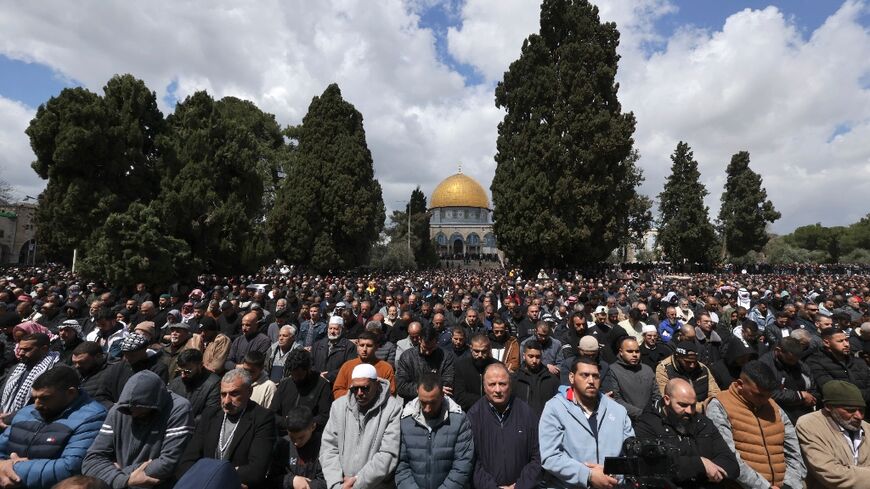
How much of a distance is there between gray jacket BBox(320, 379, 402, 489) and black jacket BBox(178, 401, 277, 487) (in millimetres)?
371

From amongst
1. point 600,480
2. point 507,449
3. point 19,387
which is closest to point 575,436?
point 600,480

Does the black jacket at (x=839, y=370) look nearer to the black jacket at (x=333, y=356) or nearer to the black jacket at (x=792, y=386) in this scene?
the black jacket at (x=792, y=386)

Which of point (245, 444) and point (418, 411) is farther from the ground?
point (418, 411)

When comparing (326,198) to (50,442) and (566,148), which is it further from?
(50,442)

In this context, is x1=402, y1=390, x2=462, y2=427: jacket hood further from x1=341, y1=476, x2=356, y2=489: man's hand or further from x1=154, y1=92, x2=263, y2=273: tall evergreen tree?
x1=154, y1=92, x2=263, y2=273: tall evergreen tree

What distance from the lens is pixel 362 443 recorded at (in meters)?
3.10

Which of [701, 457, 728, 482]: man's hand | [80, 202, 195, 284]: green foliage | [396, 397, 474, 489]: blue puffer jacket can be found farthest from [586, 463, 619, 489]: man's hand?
[80, 202, 195, 284]: green foliage

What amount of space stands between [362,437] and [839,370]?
14.9 feet

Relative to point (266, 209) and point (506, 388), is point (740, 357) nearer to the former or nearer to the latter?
point (506, 388)

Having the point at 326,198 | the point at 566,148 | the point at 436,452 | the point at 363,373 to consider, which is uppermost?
the point at 566,148

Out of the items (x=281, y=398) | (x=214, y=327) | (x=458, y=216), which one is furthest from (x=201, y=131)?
(x=458, y=216)

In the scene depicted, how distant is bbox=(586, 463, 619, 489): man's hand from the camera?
2650 millimetres

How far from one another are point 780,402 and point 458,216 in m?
59.8

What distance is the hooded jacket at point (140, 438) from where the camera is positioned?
268 centimetres
